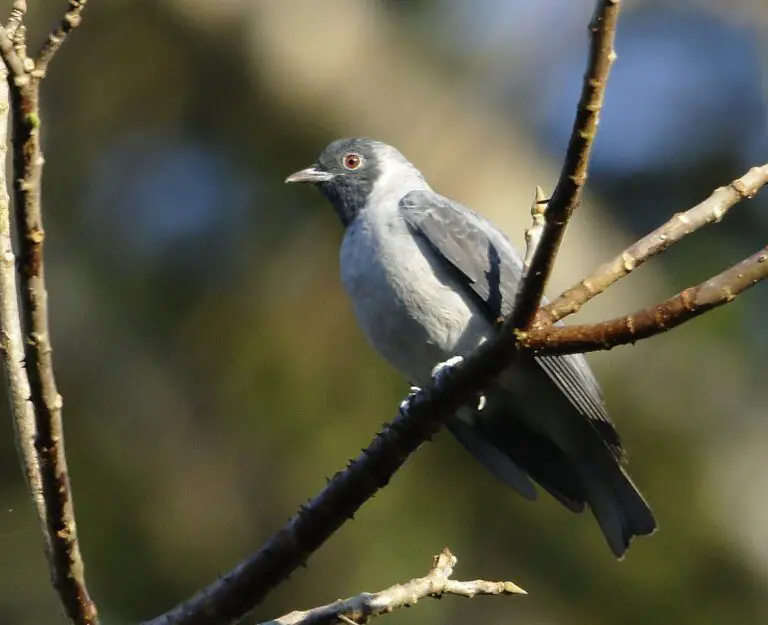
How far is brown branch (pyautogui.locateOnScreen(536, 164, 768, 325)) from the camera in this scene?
255 centimetres

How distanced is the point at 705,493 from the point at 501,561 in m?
1.38

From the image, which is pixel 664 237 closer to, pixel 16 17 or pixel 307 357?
pixel 16 17

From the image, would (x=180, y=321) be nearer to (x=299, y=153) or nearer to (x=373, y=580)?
(x=299, y=153)

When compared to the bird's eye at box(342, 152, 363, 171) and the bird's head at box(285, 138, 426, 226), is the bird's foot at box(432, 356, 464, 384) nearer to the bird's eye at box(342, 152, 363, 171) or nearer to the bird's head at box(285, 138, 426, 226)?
the bird's head at box(285, 138, 426, 226)

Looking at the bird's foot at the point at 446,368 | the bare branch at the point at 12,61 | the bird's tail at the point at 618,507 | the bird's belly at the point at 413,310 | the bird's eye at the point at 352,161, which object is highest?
the bird's eye at the point at 352,161

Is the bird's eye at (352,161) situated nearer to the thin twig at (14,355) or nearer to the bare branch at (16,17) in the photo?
the thin twig at (14,355)

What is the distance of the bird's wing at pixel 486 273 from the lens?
3.84 meters

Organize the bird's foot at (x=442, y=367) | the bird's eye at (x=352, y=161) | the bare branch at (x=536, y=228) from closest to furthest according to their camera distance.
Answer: the bare branch at (x=536, y=228), the bird's foot at (x=442, y=367), the bird's eye at (x=352, y=161)

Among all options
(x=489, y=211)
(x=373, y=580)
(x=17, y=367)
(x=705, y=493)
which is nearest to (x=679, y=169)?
(x=489, y=211)

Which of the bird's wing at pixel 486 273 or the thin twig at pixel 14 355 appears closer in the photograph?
the thin twig at pixel 14 355

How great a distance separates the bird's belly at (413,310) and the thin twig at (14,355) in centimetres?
159

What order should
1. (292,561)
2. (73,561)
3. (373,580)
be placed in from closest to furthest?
(73,561), (292,561), (373,580)

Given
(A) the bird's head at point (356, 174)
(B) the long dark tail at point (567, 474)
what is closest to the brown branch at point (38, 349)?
(B) the long dark tail at point (567, 474)

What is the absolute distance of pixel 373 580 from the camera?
6.73m
